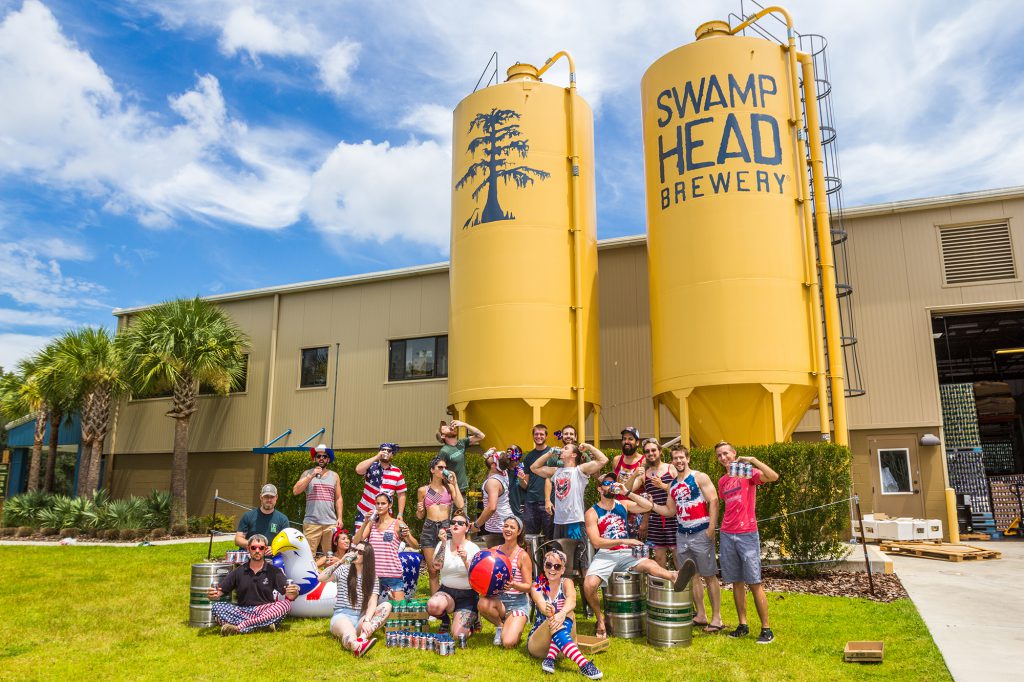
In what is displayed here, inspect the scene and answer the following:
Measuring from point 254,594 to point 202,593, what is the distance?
73cm

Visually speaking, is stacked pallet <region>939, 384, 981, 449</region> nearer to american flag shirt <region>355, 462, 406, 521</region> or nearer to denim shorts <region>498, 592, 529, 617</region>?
american flag shirt <region>355, 462, 406, 521</region>

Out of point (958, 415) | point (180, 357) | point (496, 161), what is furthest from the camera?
point (958, 415)

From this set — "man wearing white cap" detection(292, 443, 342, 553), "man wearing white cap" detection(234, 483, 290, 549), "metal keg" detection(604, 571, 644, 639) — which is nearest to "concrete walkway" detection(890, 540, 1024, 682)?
"metal keg" detection(604, 571, 644, 639)

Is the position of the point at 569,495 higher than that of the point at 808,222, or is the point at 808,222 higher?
the point at 808,222

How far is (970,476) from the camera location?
1112 inches

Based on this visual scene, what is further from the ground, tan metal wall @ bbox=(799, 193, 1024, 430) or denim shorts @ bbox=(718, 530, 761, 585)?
tan metal wall @ bbox=(799, 193, 1024, 430)

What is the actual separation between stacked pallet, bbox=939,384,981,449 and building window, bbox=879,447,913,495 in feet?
57.0

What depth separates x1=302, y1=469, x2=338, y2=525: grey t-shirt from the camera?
1024cm

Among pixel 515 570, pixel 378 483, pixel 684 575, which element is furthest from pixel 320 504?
pixel 684 575

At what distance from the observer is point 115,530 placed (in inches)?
811

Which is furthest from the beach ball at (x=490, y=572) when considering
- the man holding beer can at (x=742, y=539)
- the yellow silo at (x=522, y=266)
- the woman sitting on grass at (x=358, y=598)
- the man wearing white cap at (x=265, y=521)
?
the yellow silo at (x=522, y=266)

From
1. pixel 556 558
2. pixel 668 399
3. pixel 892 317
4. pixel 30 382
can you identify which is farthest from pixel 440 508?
pixel 30 382

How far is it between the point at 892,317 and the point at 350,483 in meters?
13.4

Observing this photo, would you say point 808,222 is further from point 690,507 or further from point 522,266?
point 690,507
